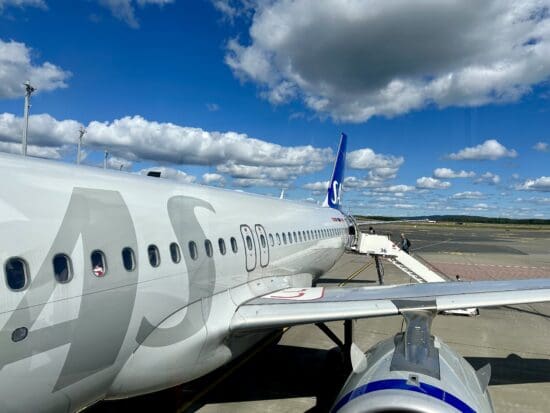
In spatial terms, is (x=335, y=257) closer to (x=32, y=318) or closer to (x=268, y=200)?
(x=268, y=200)

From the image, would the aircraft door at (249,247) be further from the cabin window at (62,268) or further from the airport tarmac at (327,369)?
the cabin window at (62,268)

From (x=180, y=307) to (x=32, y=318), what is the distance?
7.22ft

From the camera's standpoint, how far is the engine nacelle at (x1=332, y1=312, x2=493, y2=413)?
4.84 m

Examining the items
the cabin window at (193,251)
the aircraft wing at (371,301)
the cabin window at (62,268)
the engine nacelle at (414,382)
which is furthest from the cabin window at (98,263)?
the engine nacelle at (414,382)

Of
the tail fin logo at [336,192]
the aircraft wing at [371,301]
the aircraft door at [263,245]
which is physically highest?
the tail fin logo at [336,192]

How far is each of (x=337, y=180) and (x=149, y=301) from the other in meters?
19.0

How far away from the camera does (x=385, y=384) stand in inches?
202

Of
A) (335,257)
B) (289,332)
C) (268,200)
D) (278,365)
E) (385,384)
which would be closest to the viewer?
(385,384)

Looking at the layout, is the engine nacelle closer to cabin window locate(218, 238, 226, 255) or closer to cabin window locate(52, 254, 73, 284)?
cabin window locate(218, 238, 226, 255)

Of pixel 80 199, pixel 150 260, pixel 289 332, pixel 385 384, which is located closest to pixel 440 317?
pixel 289 332

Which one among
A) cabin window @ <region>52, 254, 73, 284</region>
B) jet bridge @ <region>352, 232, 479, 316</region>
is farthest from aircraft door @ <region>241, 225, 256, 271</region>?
jet bridge @ <region>352, 232, 479, 316</region>

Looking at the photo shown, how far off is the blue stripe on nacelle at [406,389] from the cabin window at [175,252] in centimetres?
275

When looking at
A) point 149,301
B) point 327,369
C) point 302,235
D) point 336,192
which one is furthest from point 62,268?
point 336,192

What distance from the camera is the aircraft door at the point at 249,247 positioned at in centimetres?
835
